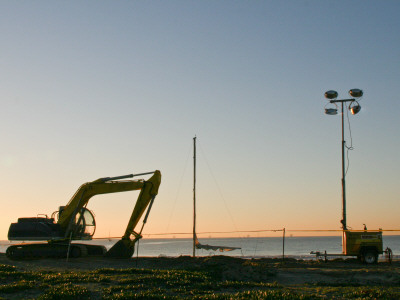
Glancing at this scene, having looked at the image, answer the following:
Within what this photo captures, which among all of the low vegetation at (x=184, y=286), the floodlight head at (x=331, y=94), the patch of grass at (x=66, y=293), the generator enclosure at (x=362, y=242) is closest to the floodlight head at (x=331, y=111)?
the floodlight head at (x=331, y=94)

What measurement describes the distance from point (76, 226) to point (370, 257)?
16945mm

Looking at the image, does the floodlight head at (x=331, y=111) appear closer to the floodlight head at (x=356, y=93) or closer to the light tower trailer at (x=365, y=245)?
the floodlight head at (x=356, y=93)

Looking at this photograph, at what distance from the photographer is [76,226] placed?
105ft

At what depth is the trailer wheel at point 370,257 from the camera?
28828mm

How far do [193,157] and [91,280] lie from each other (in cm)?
2290

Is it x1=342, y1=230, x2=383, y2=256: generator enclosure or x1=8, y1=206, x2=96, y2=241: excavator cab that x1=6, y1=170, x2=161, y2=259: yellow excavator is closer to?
x1=8, y1=206, x2=96, y2=241: excavator cab

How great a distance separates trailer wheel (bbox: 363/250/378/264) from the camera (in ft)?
94.6

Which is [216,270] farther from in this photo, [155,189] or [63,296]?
[155,189]

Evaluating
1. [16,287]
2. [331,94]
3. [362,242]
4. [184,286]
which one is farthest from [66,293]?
[331,94]

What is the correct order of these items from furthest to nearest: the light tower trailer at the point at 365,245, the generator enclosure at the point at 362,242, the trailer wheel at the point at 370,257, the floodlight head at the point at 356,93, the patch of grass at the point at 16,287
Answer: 1. the floodlight head at the point at 356,93
2. the generator enclosure at the point at 362,242
3. the light tower trailer at the point at 365,245
4. the trailer wheel at the point at 370,257
5. the patch of grass at the point at 16,287

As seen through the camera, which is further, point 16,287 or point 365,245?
point 365,245

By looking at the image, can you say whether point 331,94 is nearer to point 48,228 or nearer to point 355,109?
point 355,109

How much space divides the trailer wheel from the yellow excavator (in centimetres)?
1260

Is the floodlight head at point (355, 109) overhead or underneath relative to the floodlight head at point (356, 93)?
underneath
